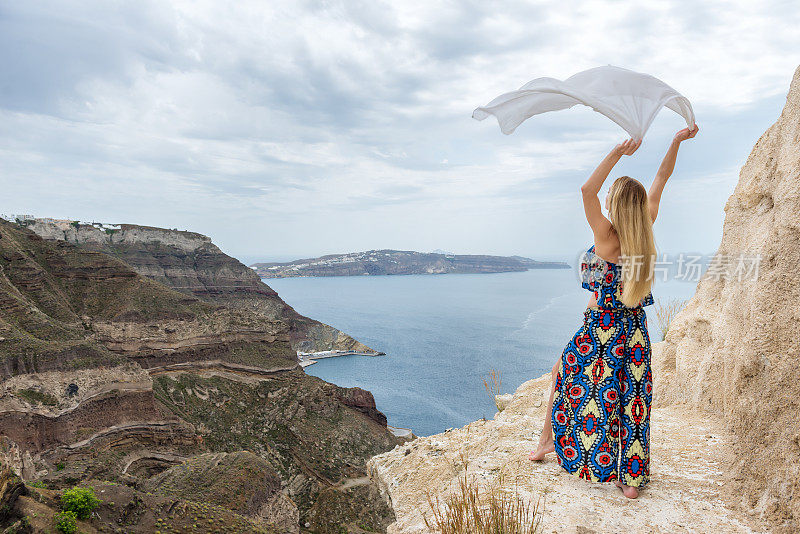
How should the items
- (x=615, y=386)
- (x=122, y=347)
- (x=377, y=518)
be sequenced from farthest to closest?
(x=122, y=347)
(x=377, y=518)
(x=615, y=386)

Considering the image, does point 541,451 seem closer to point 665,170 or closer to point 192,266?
point 665,170

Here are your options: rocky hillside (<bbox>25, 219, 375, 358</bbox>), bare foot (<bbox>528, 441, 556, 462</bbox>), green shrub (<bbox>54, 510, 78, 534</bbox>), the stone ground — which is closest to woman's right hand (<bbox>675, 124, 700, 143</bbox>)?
the stone ground

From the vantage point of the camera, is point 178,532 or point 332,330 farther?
point 332,330

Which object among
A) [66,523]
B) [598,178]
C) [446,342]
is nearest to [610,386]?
[598,178]

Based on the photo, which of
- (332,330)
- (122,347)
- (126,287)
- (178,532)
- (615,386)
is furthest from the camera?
(332,330)

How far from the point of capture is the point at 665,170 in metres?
3.16

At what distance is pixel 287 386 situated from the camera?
36.3 metres

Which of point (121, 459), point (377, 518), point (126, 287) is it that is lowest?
point (377, 518)

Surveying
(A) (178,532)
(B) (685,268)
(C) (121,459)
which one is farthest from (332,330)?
(B) (685,268)

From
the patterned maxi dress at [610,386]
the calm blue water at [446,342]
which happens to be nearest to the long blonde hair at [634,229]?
the patterned maxi dress at [610,386]

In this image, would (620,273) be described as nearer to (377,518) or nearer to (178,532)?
(178,532)

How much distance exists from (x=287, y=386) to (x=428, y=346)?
36674 millimetres

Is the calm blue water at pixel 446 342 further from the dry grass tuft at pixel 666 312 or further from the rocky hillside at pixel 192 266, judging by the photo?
the rocky hillside at pixel 192 266

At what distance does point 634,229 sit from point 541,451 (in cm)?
189
